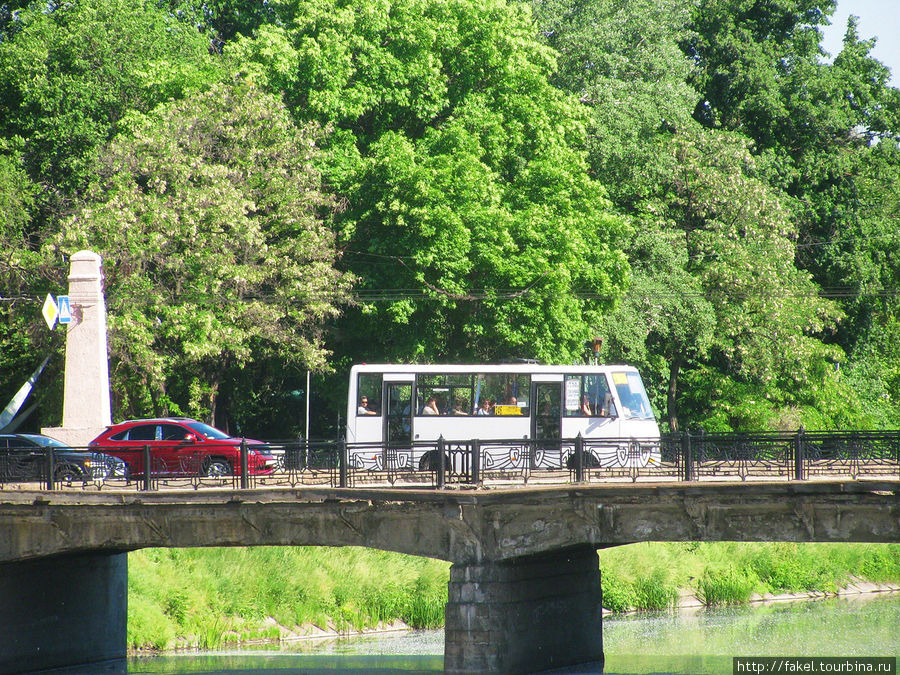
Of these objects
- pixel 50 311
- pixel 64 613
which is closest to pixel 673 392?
pixel 50 311

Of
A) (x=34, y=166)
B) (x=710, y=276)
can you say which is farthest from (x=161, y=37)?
(x=710, y=276)

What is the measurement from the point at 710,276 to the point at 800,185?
9609mm

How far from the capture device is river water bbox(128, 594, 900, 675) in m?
27.5

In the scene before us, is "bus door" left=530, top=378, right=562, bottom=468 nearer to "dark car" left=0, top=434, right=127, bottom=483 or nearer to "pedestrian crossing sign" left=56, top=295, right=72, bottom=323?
"dark car" left=0, top=434, right=127, bottom=483

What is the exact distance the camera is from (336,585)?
33.6 meters

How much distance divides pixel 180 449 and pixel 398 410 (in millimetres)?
6560

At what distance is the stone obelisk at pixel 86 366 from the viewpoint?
31375mm

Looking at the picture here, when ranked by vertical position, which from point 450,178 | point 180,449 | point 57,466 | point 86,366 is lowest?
point 57,466

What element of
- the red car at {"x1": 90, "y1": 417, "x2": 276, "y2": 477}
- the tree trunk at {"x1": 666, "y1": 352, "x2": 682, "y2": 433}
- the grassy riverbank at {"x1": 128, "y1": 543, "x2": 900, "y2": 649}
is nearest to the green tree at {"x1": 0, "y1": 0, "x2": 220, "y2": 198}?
the red car at {"x1": 90, "y1": 417, "x2": 276, "y2": 477}

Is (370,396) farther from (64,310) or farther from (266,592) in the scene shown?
(64,310)

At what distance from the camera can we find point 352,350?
4272 centimetres

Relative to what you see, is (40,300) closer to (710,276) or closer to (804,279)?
(710,276)

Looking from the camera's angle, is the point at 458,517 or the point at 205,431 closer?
the point at 458,517

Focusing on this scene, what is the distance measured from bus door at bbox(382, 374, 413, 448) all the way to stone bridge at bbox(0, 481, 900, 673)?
692 centimetres
